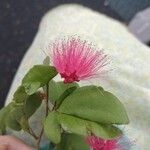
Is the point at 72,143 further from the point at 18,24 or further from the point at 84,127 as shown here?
the point at 18,24

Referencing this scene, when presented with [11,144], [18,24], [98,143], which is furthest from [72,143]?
[18,24]

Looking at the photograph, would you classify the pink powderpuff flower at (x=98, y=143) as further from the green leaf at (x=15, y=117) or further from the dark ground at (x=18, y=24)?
the dark ground at (x=18, y=24)

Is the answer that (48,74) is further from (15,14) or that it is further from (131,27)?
(15,14)

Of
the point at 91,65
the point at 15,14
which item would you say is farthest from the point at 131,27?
the point at 15,14

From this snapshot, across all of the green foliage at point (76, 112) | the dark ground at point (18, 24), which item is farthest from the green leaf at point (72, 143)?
the dark ground at point (18, 24)

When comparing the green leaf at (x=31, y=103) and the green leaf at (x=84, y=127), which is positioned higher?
the green leaf at (x=31, y=103)

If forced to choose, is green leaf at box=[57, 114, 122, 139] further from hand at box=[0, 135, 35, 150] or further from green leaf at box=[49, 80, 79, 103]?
hand at box=[0, 135, 35, 150]
